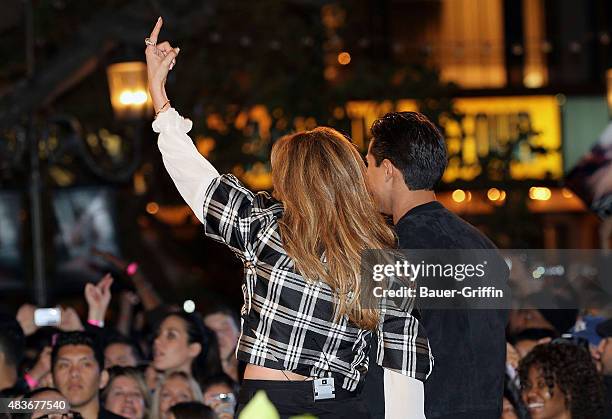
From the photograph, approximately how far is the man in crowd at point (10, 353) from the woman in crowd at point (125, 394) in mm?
412

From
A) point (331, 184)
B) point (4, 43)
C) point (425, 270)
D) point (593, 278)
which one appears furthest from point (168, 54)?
point (4, 43)

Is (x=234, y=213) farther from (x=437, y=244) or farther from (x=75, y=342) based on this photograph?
(x=75, y=342)

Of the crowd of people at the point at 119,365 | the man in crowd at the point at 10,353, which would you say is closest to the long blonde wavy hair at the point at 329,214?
the crowd of people at the point at 119,365

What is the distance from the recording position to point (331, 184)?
3732mm

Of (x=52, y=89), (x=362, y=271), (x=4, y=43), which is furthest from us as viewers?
(x=4, y=43)

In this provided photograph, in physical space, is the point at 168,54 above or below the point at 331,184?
above

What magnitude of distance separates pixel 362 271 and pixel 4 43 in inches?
366

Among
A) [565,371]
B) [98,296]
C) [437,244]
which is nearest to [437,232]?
[437,244]

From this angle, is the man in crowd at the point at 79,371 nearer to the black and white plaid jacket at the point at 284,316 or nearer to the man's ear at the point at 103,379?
the man's ear at the point at 103,379

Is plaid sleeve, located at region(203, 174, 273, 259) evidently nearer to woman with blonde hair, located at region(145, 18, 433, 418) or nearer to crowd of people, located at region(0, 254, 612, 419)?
woman with blonde hair, located at region(145, 18, 433, 418)

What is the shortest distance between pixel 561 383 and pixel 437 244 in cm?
163

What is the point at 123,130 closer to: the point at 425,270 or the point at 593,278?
the point at 593,278

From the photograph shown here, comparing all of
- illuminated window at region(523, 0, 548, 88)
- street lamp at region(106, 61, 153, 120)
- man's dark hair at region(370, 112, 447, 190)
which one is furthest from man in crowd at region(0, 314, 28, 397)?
illuminated window at region(523, 0, 548, 88)

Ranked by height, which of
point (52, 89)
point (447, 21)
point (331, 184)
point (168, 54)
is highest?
point (447, 21)
